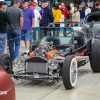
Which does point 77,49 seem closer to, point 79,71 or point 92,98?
point 79,71

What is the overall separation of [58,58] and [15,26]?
396 centimetres

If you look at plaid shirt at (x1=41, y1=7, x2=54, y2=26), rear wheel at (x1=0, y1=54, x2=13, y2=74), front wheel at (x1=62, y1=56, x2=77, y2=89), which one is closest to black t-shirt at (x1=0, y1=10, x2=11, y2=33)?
rear wheel at (x1=0, y1=54, x2=13, y2=74)

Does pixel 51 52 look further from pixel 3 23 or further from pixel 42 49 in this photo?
pixel 3 23

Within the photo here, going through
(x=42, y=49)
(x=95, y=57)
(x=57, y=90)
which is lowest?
(x=57, y=90)

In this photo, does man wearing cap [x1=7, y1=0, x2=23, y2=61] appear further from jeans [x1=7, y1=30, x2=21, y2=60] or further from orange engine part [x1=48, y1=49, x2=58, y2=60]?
orange engine part [x1=48, y1=49, x2=58, y2=60]

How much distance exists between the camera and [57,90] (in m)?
7.77

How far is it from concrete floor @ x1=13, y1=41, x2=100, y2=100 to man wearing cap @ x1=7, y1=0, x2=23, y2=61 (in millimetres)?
3191

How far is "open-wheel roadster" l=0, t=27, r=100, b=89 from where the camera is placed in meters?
7.81

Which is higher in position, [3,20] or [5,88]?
[3,20]

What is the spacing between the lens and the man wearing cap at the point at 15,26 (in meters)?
11.6

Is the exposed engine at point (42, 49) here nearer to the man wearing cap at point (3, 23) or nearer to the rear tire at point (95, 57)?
the rear tire at point (95, 57)

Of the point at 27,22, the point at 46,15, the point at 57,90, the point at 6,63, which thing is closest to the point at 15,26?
the point at 27,22

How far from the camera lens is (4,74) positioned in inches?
161

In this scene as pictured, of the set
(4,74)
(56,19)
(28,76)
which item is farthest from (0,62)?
(56,19)
